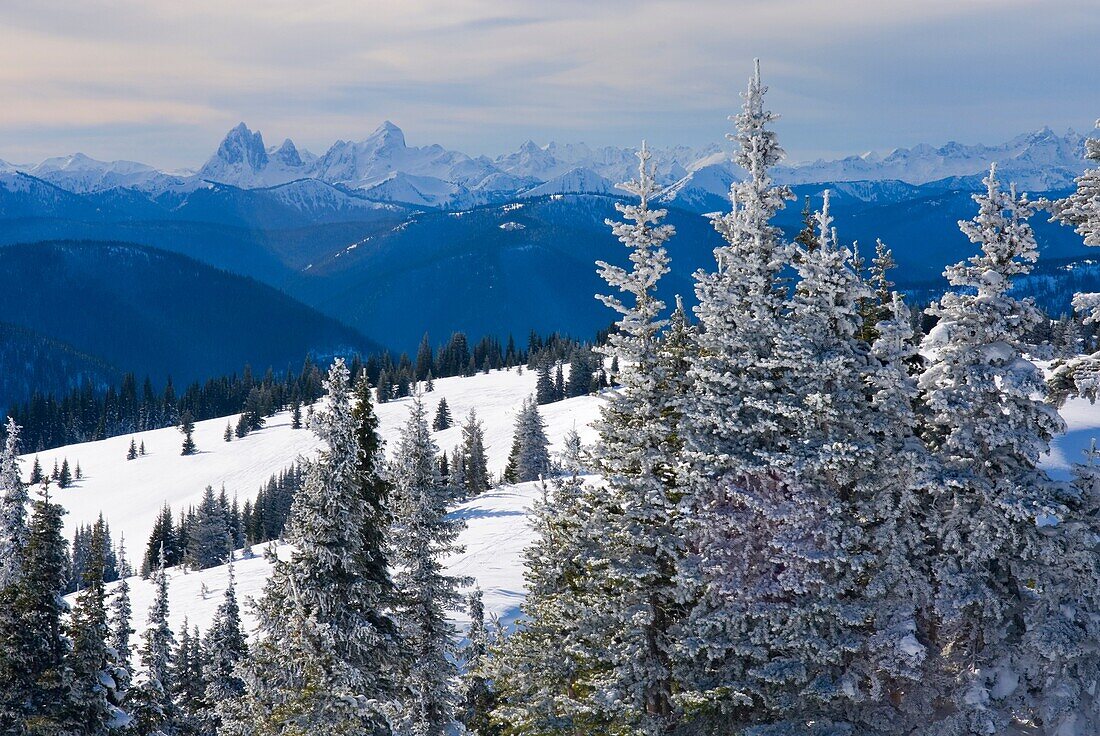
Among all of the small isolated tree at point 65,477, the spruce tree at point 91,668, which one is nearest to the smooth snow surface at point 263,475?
the small isolated tree at point 65,477

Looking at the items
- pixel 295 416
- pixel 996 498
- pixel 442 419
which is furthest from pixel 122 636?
pixel 295 416

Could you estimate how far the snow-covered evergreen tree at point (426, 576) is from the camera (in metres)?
28.4

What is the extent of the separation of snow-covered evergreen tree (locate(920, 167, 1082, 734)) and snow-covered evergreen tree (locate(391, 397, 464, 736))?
653 inches

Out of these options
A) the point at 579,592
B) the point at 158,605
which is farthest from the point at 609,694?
the point at 158,605

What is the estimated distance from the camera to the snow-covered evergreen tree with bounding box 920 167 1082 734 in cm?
1625

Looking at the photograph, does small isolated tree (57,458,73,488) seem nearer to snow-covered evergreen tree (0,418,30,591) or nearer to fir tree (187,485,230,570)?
fir tree (187,485,230,570)

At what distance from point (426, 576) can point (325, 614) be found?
10.4m

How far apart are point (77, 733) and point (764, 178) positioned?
803 inches

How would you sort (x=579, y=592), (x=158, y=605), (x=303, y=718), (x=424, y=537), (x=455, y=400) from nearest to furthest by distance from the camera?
(x=303, y=718), (x=579, y=592), (x=424, y=537), (x=158, y=605), (x=455, y=400)

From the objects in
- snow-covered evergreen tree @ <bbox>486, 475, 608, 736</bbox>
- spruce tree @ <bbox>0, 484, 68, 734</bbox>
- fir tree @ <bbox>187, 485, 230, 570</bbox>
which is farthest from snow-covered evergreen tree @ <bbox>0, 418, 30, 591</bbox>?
fir tree @ <bbox>187, 485, 230, 570</bbox>

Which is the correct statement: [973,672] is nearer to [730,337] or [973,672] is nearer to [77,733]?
[730,337]

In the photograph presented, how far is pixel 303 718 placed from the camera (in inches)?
720

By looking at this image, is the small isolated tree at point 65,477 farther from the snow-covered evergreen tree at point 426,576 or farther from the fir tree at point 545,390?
the snow-covered evergreen tree at point 426,576

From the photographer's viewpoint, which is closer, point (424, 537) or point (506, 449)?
point (424, 537)
